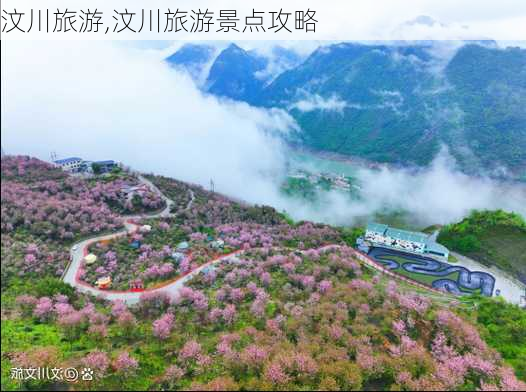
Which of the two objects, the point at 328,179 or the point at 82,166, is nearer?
the point at 82,166

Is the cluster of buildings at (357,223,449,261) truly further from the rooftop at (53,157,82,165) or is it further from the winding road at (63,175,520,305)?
the rooftop at (53,157,82,165)

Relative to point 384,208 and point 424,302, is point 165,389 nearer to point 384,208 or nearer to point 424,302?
point 424,302

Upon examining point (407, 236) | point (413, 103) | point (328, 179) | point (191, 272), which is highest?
point (413, 103)

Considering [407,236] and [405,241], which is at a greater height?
[407,236]

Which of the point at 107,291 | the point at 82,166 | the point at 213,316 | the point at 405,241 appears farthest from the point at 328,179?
the point at 213,316

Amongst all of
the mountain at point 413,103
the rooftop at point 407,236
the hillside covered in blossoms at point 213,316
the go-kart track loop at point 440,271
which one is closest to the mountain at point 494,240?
the go-kart track loop at point 440,271

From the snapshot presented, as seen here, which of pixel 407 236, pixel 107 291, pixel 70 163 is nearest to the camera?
pixel 107 291

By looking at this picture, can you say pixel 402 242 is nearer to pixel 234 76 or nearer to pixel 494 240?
pixel 494 240
